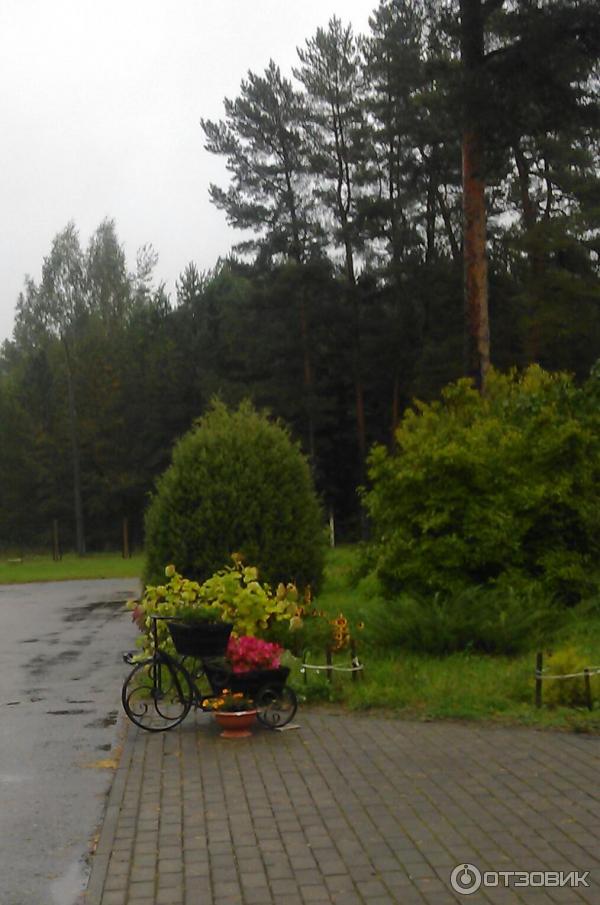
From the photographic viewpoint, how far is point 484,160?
21.5m

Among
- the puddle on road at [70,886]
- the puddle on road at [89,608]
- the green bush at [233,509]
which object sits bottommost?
the puddle on road at [70,886]

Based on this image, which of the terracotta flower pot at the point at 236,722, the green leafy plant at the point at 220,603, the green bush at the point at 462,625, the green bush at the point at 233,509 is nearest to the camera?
the terracotta flower pot at the point at 236,722

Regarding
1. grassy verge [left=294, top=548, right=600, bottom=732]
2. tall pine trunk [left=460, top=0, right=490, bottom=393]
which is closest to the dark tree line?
tall pine trunk [left=460, top=0, right=490, bottom=393]

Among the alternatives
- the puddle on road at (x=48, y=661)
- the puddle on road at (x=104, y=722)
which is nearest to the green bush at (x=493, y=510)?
the puddle on road at (x=104, y=722)

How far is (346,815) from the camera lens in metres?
7.18

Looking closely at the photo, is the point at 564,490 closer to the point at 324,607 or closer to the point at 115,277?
the point at 324,607

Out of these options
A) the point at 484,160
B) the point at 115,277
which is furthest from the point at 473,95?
the point at 115,277

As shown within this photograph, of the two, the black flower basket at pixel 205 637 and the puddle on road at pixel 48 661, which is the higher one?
the black flower basket at pixel 205 637

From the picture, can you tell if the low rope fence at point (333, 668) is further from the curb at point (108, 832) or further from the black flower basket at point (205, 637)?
the curb at point (108, 832)

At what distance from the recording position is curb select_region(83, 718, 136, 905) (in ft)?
19.5

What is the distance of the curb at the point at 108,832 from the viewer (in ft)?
19.5

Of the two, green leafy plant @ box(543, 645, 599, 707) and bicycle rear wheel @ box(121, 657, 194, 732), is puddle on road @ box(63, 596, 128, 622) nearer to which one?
bicycle rear wheel @ box(121, 657, 194, 732)
